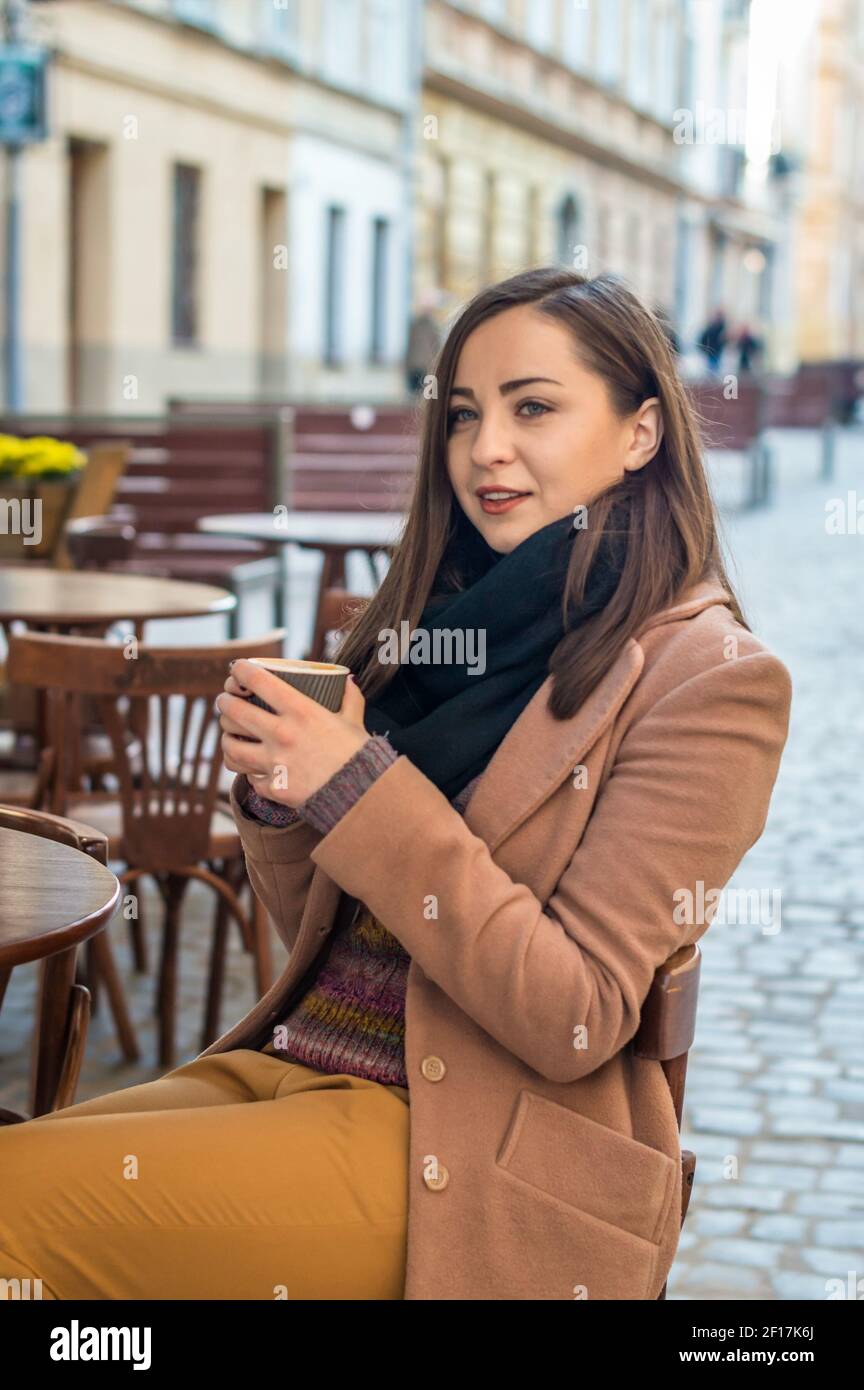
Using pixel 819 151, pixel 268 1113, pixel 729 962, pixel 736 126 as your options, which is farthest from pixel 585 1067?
pixel 819 151

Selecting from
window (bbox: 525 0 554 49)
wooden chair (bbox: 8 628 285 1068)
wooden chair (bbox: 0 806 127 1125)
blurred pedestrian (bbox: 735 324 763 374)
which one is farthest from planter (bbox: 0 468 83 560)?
blurred pedestrian (bbox: 735 324 763 374)

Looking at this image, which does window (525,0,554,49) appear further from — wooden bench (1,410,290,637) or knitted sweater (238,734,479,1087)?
knitted sweater (238,734,479,1087)

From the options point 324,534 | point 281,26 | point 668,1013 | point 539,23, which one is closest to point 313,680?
point 668,1013

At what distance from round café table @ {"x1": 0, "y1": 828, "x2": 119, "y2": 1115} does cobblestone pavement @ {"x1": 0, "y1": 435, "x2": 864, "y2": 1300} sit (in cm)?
79

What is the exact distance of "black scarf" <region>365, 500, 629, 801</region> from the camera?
2186 millimetres

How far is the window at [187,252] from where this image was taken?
75.0ft

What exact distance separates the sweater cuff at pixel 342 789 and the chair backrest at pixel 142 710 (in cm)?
184

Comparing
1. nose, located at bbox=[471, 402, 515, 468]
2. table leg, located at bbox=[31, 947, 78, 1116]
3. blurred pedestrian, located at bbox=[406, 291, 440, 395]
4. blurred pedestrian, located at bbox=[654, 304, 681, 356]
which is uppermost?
blurred pedestrian, located at bbox=[406, 291, 440, 395]

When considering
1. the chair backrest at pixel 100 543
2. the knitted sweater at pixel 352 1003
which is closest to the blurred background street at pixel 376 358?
the chair backrest at pixel 100 543

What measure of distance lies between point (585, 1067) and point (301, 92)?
81.1 feet

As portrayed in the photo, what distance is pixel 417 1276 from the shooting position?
1994 mm

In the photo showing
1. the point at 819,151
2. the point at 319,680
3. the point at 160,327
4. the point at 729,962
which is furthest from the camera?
the point at 819,151

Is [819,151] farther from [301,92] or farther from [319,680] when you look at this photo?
[319,680]
